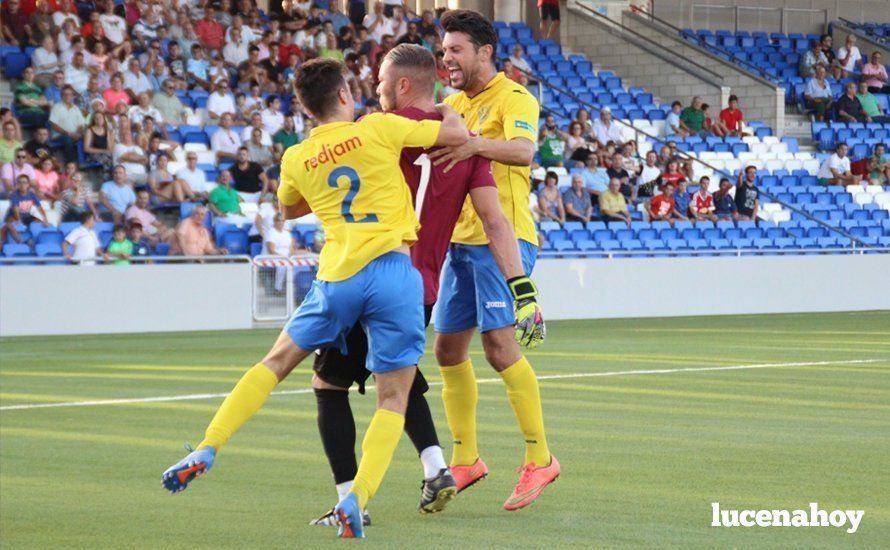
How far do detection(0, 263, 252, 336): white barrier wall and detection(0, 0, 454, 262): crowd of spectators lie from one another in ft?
1.25

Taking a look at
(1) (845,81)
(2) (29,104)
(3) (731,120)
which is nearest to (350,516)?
(2) (29,104)

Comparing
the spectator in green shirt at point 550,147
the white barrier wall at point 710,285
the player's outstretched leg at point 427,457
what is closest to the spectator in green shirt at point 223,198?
the white barrier wall at point 710,285

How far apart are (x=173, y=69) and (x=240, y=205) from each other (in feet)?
9.48

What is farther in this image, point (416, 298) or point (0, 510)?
point (0, 510)

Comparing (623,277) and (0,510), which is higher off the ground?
(0,510)

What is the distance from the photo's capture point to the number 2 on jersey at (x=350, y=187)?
6020 mm

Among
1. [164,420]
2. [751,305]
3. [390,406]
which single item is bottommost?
[751,305]

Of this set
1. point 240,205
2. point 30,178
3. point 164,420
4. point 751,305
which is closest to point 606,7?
point 751,305

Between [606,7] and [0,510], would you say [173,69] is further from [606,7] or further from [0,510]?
[0,510]

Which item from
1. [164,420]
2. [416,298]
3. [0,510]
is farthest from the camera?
[164,420]

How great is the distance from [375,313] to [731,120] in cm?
2566

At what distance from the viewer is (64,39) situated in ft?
70.6

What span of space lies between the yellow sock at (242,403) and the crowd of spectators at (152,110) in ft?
43.8
